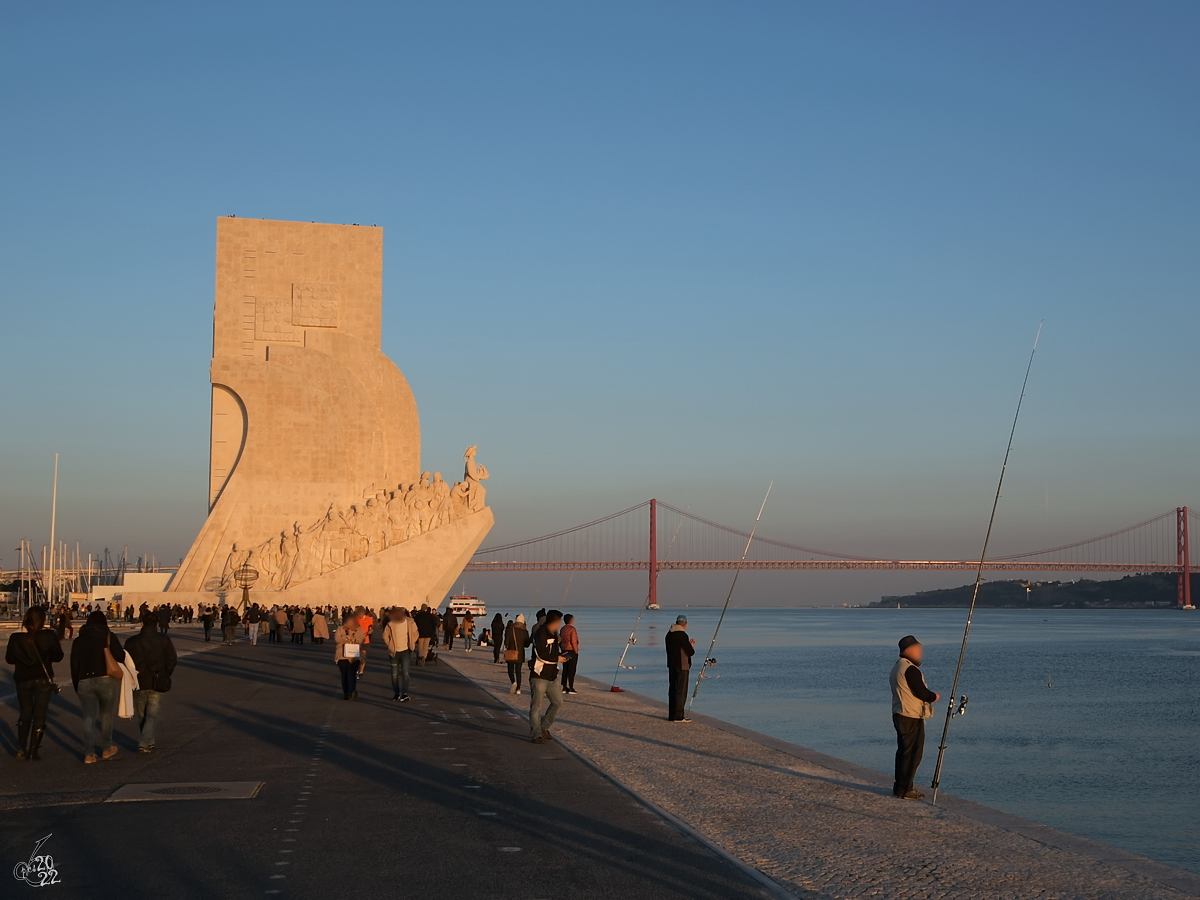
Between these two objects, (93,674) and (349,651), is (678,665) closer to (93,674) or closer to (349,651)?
(349,651)

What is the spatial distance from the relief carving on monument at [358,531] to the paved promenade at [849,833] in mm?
27997

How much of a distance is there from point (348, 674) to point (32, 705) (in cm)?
452

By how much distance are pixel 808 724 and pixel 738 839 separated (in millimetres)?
9952

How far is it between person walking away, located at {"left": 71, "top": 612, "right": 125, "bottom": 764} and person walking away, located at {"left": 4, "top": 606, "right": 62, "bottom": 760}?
0.18m

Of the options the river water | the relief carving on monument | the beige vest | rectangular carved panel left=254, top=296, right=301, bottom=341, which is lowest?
the river water

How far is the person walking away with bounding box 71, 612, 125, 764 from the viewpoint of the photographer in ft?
25.8

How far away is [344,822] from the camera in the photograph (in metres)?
5.80

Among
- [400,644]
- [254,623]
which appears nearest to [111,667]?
[400,644]

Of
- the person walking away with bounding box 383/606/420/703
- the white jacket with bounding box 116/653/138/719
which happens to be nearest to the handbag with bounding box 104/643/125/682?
the white jacket with bounding box 116/653/138/719

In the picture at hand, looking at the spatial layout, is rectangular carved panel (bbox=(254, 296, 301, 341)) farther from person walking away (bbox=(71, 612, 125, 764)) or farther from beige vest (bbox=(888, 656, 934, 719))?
beige vest (bbox=(888, 656, 934, 719))

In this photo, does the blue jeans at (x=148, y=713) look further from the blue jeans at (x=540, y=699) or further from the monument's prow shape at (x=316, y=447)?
the monument's prow shape at (x=316, y=447)

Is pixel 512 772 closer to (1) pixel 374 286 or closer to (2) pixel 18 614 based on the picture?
(1) pixel 374 286

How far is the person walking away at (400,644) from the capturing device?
12023mm

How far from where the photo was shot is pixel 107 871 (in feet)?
15.5
